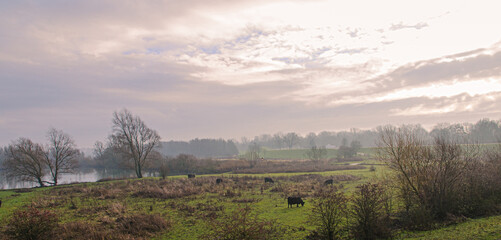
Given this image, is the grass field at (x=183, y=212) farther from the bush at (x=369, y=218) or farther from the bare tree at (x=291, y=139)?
the bare tree at (x=291, y=139)

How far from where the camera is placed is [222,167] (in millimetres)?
68750

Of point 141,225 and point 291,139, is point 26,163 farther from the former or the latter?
point 291,139

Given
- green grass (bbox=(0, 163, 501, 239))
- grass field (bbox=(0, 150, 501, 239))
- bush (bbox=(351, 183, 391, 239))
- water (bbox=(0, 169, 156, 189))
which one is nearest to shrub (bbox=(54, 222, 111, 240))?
grass field (bbox=(0, 150, 501, 239))

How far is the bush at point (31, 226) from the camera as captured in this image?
12.0 meters

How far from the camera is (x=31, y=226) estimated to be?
1221 centimetres

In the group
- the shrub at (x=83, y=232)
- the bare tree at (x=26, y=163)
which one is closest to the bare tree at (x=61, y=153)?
the bare tree at (x=26, y=163)

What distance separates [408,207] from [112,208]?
2173 cm

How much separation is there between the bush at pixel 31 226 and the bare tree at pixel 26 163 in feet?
138

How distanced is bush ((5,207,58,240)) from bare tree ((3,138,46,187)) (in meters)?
42.2

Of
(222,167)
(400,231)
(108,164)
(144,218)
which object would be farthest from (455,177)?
(108,164)

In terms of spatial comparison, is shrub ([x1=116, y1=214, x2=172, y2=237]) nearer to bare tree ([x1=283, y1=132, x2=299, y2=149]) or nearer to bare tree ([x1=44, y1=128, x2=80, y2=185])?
bare tree ([x1=44, y1=128, x2=80, y2=185])

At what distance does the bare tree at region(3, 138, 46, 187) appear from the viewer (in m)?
44.2

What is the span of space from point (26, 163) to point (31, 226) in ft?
143

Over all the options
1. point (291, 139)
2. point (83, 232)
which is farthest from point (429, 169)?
point (291, 139)
